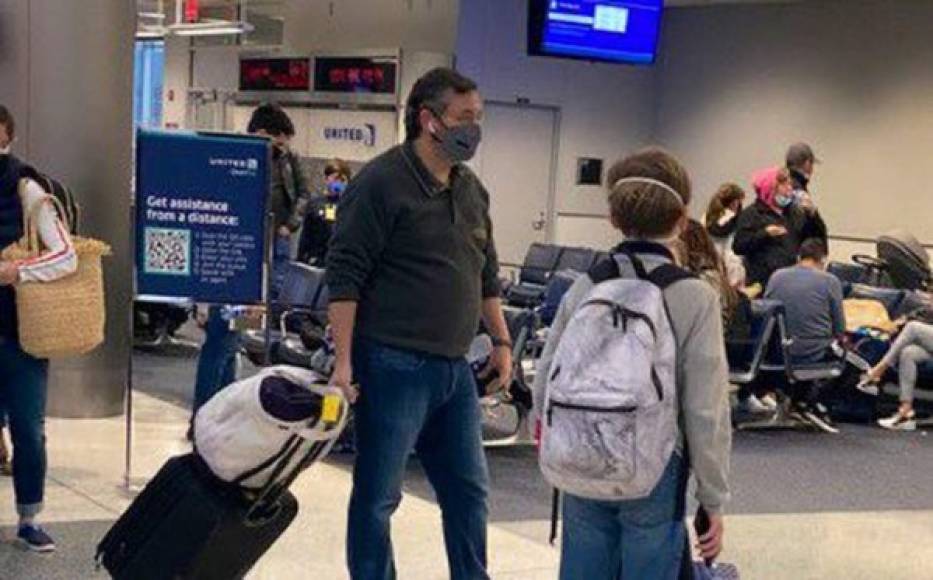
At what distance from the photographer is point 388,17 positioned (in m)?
16.7

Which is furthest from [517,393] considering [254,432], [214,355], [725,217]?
[254,432]

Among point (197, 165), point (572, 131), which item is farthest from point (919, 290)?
point (197, 165)

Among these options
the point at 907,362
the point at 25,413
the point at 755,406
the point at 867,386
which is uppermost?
the point at 25,413

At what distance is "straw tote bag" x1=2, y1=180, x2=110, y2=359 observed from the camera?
5039 mm

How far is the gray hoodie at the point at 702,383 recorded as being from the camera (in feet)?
A: 10.7

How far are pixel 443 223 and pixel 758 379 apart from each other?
6.27m

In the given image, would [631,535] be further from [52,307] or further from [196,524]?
[52,307]

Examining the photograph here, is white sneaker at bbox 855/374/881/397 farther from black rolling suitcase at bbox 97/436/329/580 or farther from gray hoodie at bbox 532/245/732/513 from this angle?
black rolling suitcase at bbox 97/436/329/580

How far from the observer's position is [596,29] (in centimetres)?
1121

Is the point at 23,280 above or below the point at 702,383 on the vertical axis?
below

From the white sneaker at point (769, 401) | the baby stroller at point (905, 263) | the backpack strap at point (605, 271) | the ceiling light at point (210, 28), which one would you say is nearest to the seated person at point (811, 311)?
the white sneaker at point (769, 401)

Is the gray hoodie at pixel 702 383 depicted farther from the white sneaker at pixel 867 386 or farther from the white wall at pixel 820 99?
the white wall at pixel 820 99

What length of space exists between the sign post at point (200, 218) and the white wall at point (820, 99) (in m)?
10.8

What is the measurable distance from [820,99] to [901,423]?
7282 mm
